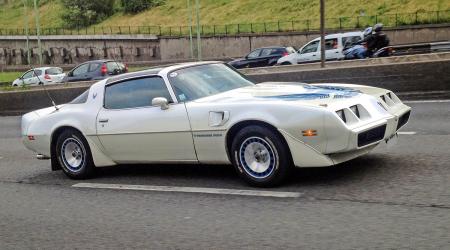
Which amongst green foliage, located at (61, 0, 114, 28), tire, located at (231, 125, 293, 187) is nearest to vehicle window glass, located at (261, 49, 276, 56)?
tire, located at (231, 125, 293, 187)

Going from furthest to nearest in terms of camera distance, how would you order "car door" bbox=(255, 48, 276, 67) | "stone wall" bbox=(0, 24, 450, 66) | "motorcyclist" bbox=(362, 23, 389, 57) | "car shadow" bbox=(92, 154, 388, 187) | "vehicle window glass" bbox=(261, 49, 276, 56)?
"stone wall" bbox=(0, 24, 450, 66)
"vehicle window glass" bbox=(261, 49, 276, 56)
"car door" bbox=(255, 48, 276, 67)
"motorcyclist" bbox=(362, 23, 389, 57)
"car shadow" bbox=(92, 154, 388, 187)

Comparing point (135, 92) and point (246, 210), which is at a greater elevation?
point (135, 92)

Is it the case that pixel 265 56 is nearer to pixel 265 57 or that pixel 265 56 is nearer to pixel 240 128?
pixel 265 57

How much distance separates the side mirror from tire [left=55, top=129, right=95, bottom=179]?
4.63 ft

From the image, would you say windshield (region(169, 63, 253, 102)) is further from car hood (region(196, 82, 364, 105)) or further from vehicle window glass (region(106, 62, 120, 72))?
vehicle window glass (region(106, 62, 120, 72))

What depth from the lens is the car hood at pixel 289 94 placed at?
6551mm

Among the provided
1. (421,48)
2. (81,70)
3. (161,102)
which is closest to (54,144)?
(161,102)

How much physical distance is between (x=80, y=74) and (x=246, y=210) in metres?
23.3

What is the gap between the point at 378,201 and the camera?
225 inches

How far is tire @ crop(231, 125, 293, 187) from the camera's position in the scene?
20.7 feet

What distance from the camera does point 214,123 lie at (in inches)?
264

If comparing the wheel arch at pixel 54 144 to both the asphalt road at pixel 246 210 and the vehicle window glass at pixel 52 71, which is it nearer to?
the asphalt road at pixel 246 210

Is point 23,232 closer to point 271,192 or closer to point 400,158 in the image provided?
point 271,192

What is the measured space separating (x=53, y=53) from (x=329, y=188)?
73890 millimetres
